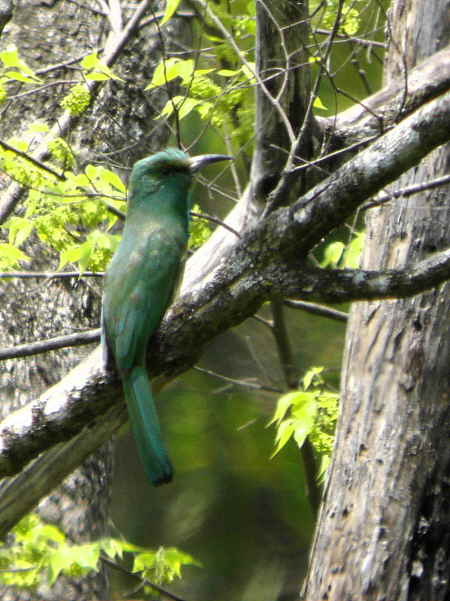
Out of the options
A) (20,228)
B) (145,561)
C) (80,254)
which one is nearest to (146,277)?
(80,254)

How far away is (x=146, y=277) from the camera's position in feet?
9.50

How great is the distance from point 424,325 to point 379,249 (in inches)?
14.5

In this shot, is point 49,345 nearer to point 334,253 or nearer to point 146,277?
point 146,277

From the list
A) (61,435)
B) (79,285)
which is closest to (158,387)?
(61,435)

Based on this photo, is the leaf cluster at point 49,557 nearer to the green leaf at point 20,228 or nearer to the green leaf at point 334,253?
the green leaf at point 20,228

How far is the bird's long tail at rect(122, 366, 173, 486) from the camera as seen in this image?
262 cm

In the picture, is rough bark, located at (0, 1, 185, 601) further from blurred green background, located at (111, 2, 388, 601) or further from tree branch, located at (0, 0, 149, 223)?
blurred green background, located at (111, 2, 388, 601)

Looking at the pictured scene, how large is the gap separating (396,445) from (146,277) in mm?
1175

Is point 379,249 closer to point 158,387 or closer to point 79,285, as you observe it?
point 158,387

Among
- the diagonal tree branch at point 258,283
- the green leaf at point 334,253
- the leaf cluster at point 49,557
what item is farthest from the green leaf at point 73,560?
the green leaf at point 334,253

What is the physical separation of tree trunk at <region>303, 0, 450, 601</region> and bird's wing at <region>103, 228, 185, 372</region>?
918 mm

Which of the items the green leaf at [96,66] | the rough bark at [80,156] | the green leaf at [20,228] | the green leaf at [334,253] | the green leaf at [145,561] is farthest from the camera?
Result: the rough bark at [80,156]

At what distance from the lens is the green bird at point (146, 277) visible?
8.65 ft

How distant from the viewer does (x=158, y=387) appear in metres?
2.98
